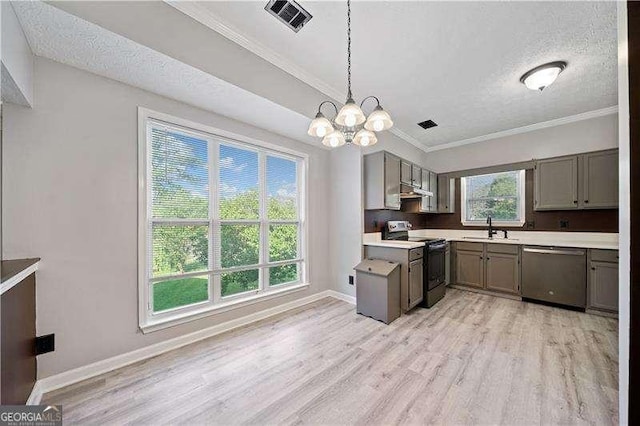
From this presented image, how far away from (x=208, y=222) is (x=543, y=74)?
399 centimetres

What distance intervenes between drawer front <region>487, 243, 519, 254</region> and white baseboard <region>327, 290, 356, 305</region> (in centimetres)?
250

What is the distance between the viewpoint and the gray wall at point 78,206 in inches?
68.6

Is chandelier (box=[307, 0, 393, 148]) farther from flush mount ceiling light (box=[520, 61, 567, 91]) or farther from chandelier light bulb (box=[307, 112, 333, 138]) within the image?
flush mount ceiling light (box=[520, 61, 567, 91])

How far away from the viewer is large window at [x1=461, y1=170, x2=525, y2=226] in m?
4.31

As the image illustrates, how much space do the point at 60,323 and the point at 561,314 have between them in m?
5.49

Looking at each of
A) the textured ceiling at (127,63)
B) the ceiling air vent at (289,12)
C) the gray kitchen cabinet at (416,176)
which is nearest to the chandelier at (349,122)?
the ceiling air vent at (289,12)

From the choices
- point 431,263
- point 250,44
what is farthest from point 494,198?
point 250,44

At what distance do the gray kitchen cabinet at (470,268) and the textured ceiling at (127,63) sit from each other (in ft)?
12.2

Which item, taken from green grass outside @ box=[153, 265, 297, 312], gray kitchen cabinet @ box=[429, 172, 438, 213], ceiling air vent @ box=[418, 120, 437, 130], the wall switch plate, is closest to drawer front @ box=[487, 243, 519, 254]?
gray kitchen cabinet @ box=[429, 172, 438, 213]

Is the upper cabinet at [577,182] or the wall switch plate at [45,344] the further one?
the upper cabinet at [577,182]

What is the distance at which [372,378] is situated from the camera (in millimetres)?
1941

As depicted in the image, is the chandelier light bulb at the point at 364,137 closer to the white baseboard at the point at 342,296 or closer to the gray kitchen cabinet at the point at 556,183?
the white baseboard at the point at 342,296

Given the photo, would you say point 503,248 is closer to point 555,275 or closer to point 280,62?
point 555,275

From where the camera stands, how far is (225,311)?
9.09 ft
